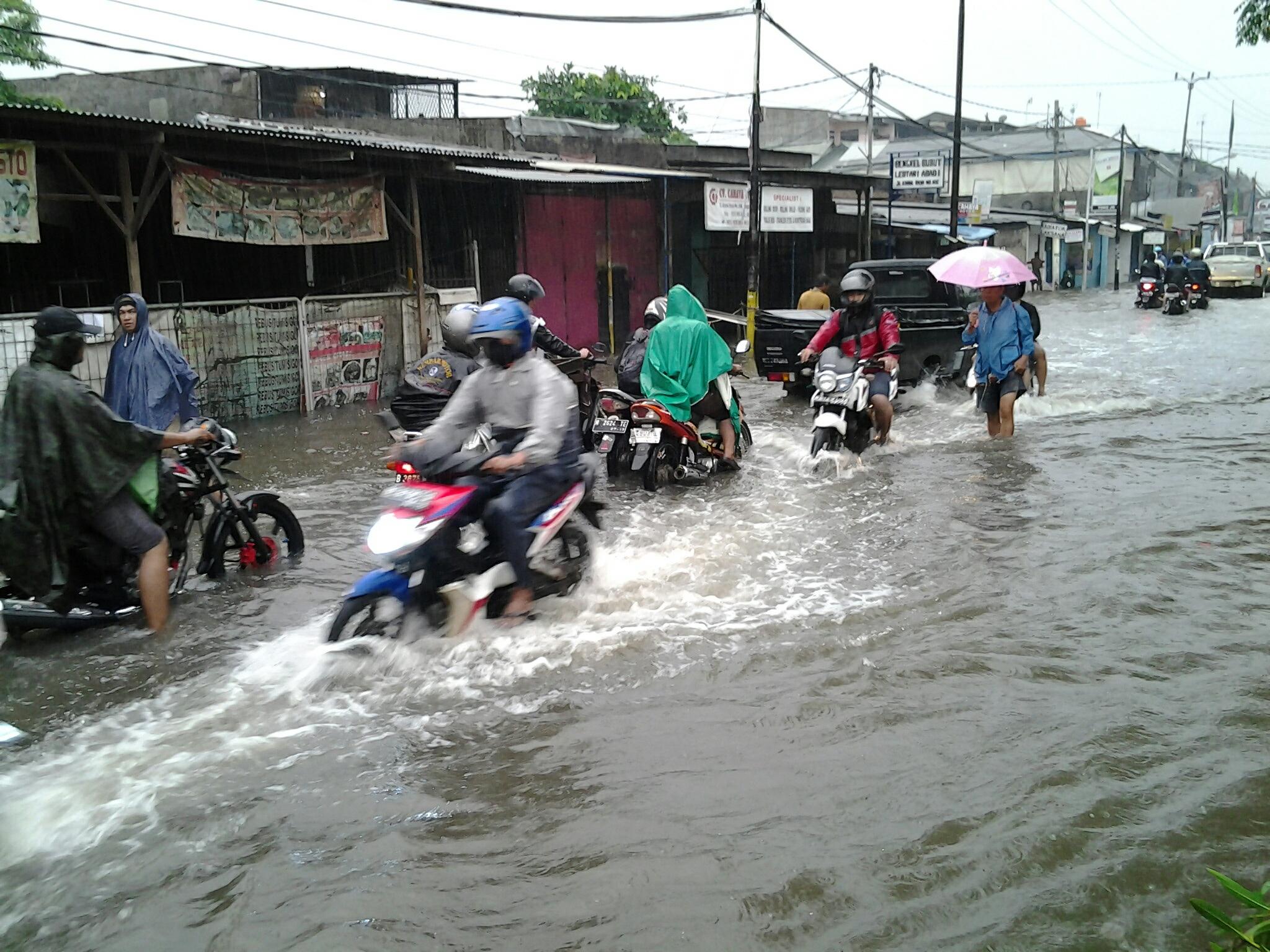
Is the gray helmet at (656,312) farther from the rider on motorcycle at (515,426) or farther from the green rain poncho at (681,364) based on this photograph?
the rider on motorcycle at (515,426)

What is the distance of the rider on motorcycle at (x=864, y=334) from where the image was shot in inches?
372

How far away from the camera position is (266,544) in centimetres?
662

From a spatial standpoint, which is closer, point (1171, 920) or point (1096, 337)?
point (1171, 920)

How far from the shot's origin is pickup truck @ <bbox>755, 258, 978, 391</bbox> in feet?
45.0

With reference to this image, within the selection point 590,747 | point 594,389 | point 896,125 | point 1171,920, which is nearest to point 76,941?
point 590,747

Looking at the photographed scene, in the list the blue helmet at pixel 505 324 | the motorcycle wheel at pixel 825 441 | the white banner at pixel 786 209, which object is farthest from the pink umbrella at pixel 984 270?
→ the white banner at pixel 786 209

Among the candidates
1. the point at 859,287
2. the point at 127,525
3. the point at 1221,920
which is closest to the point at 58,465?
the point at 127,525

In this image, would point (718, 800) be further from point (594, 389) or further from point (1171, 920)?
point (594, 389)

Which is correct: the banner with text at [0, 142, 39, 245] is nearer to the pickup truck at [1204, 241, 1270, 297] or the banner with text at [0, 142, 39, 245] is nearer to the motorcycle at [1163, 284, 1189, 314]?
the motorcycle at [1163, 284, 1189, 314]

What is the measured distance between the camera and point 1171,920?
3.07m

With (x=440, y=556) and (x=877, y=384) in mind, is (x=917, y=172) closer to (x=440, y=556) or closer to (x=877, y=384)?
(x=877, y=384)

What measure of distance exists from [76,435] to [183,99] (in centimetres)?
2548

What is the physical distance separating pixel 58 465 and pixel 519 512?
210 cm

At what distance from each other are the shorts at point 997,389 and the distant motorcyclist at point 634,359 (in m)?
3.18
